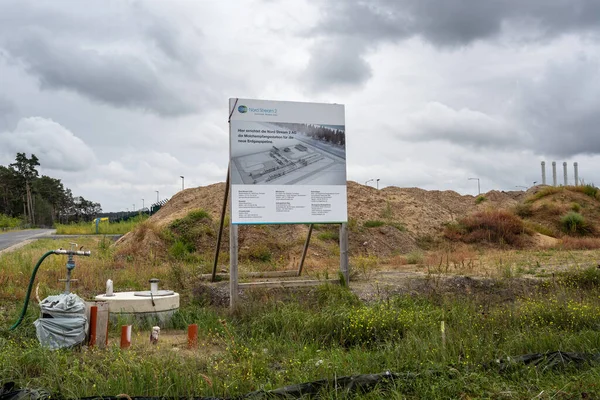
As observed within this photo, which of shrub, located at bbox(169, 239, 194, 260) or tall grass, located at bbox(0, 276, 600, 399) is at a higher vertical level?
shrub, located at bbox(169, 239, 194, 260)

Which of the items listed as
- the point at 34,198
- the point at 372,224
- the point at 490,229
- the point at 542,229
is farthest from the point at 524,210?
the point at 34,198

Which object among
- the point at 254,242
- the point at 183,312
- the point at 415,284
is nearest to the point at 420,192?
the point at 254,242

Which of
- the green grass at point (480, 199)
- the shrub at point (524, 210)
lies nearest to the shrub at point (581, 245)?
the shrub at point (524, 210)

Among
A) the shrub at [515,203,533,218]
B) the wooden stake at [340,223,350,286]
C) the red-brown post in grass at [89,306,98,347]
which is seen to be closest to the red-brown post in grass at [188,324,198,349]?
the red-brown post in grass at [89,306,98,347]

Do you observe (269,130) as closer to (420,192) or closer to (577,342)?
(577,342)

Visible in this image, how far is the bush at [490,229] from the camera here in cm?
2099

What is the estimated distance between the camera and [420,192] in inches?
1288

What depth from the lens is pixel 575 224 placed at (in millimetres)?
23672

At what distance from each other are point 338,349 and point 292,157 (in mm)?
4166

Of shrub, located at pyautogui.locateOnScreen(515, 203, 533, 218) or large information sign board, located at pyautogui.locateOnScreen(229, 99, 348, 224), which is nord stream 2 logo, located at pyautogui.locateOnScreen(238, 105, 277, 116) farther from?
shrub, located at pyautogui.locateOnScreen(515, 203, 533, 218)

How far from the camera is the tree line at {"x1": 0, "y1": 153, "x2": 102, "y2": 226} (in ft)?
265

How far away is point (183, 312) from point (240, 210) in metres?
1.79

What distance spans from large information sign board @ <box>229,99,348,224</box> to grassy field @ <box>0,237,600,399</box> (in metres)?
1.36

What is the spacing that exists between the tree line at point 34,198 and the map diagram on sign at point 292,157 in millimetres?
73935
